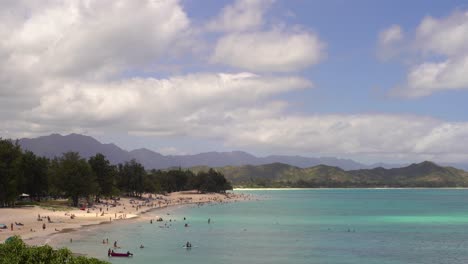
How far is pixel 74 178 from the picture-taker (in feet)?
492

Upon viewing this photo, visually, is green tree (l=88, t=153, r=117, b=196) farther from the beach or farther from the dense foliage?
the dense foliage

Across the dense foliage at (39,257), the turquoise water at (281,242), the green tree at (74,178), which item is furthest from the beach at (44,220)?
the dense foliage at (39,257)

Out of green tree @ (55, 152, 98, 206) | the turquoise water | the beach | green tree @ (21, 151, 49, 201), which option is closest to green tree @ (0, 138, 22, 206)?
the beach

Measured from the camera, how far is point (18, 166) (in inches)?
5108

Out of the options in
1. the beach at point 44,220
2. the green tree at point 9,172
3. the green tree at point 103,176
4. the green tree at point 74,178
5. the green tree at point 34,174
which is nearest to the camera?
the beach at point 44,220

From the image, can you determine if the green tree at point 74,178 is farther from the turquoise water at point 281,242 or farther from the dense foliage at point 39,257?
the dense foliage at point 39,257

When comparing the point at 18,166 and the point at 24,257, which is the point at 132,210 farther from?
the point at 24,257

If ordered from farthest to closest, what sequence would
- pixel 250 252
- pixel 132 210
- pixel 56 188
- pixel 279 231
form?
pixel 132 210, pixel 56 188, pixel 279 231, pixel 250 252

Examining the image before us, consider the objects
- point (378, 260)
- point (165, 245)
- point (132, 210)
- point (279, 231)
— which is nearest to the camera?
point (378, 260)

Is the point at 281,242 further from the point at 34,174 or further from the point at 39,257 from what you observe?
the point at 34,174

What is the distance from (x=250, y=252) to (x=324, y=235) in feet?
109

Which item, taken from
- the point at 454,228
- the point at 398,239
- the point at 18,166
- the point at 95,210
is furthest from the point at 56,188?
the point at 454,228

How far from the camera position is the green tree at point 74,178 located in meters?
151

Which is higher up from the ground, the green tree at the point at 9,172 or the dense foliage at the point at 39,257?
the green tree at the point at 9,172
